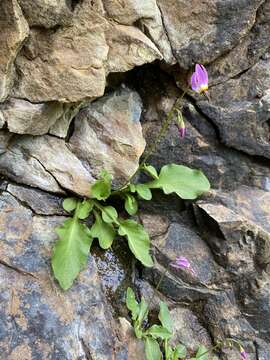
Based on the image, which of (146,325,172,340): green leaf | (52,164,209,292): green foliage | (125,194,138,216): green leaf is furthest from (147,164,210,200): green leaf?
(146,325,172,340): green leaf

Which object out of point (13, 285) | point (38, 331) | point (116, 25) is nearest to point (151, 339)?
point (38, 331)

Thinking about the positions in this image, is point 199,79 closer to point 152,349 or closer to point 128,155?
point 128,155

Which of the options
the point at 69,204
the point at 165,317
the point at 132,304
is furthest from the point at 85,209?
the point at 165,317

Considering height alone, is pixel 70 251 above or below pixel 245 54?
below

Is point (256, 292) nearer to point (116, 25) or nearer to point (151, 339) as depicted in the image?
point (151, 339)

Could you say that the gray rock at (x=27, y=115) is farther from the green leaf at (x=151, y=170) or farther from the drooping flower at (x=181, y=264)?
the drooping flower at (x=181, y=264)
